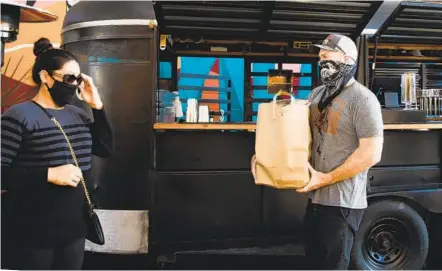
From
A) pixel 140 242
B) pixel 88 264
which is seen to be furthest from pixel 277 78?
pixel 88 264

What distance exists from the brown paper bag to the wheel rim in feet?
5.95

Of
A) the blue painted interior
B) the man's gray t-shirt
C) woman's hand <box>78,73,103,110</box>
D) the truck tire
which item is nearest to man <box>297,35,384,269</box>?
the man's gray t-shirt

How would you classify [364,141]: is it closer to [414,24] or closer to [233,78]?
[414,24]

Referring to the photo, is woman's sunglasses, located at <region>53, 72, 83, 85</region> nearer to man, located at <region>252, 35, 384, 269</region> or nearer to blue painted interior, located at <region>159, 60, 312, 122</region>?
man, located at <region>252, 35, 384, 269</region>

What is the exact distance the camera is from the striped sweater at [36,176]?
253cm

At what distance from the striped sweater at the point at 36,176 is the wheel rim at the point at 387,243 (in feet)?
8.75

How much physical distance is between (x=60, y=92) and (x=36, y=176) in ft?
1.60

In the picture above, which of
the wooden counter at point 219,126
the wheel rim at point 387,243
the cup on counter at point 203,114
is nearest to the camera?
the wooden counter at point 219,126

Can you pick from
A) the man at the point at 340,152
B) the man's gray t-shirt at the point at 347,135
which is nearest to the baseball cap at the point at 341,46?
the man at the point at 340,152

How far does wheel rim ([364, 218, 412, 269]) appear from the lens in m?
4.17

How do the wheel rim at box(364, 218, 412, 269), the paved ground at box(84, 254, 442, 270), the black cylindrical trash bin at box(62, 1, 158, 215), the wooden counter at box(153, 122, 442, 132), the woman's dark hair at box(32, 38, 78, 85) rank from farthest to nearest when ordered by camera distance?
the paved ground at box(84, 254, 442, 270), the wheel rim at box(364, 218, 412, 269), the black cylindrical trash bin at box(62, 1, 158, 215), the wooden counter at box(153, 122, 442, 132), the woman's dark hair at box(32, 38, 78, 85)

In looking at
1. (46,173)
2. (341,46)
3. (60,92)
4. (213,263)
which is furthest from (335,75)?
(213,263)

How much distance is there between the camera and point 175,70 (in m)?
5.35

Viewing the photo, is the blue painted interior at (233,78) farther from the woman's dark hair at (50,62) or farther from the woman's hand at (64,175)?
the woman's hand at (64,175)
